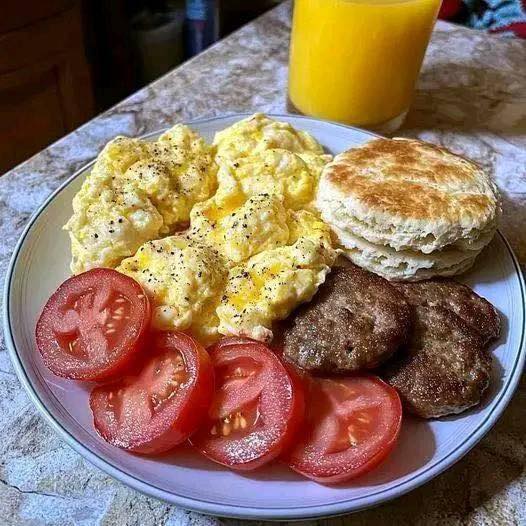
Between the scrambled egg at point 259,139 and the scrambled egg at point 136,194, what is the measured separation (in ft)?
0.18

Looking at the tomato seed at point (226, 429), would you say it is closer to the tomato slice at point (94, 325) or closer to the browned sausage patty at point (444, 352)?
the tomato slice at point (94, 325)

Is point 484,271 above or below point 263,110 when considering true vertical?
above

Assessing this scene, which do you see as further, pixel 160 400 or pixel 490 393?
pixel 490 393

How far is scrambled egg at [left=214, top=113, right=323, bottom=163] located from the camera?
5.42 ft

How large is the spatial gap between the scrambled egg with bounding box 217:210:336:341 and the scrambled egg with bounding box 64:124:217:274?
252 millimetres

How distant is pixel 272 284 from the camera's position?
4.29ft

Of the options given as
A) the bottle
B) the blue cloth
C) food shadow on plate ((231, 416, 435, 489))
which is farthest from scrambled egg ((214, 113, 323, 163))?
the bottle

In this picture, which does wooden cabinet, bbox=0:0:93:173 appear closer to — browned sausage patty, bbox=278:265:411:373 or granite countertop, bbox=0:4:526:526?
granite countertop, bbox=0:4:526:526

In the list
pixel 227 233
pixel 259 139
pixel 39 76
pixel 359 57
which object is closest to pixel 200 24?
pixel 39 76

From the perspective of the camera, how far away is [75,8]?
2.68 meters

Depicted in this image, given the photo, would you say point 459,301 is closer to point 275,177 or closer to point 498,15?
point 275,177

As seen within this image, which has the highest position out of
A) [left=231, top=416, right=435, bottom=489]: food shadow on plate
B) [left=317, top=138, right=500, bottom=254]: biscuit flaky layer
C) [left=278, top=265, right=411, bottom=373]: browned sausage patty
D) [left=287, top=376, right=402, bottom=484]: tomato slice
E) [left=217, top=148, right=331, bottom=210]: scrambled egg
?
[left=317, top=138, right=500, bottom=254]: biscuit flaky layer

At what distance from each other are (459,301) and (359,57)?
2.93ft

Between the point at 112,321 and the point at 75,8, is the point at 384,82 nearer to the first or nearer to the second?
the point at 112,321
